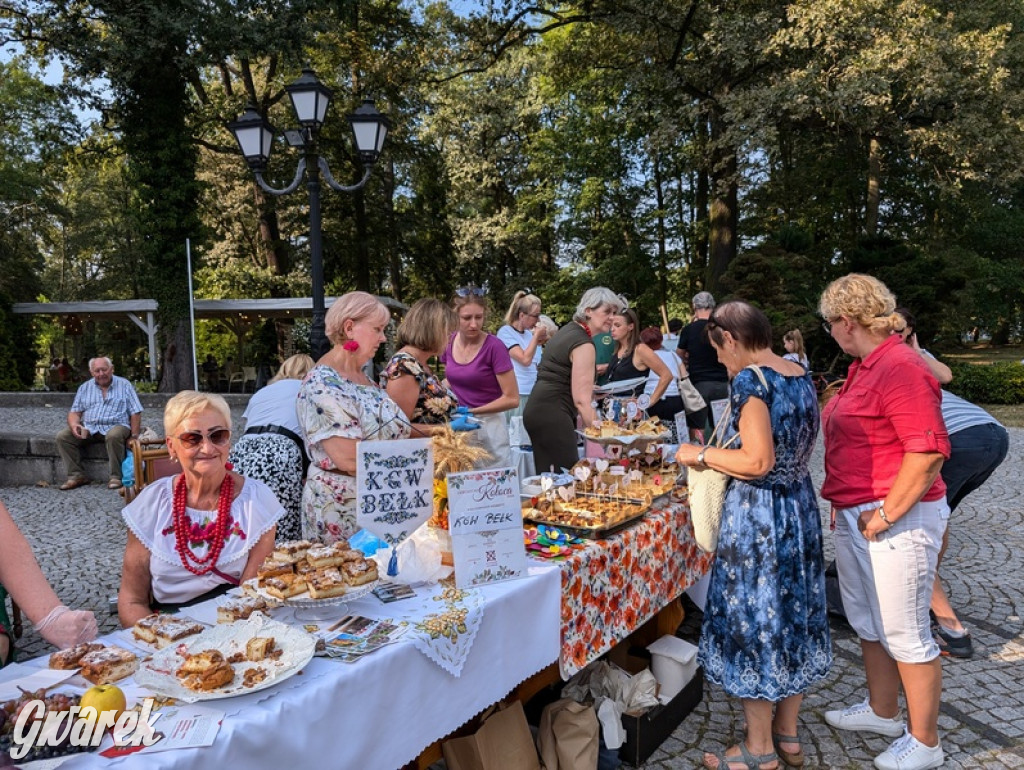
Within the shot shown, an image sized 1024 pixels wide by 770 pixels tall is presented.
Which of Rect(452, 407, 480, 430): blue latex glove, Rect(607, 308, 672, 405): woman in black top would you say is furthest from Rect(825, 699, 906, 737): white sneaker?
Rect(607, 308, 672, 405): woman in black top

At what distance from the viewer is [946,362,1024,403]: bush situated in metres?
14.6

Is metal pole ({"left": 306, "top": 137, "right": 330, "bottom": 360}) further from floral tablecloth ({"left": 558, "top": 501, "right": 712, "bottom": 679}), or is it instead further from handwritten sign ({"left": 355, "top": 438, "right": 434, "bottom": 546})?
handwritten sign ({"left": 355, "top": 438, "right": 434, "bottom": 546})

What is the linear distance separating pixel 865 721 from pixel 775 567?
3.36 ft

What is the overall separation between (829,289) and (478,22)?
14.5 meters

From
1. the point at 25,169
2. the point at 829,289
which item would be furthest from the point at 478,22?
the point at 25,169

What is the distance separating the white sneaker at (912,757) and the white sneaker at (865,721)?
0.81 feet

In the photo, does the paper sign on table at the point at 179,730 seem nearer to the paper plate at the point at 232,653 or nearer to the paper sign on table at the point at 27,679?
the paper plate at the point at 232,653

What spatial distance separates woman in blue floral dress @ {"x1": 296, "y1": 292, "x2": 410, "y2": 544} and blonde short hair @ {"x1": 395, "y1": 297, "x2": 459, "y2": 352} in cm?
43

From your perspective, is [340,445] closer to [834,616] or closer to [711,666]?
[711,666]

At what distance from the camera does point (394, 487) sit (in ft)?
7.29

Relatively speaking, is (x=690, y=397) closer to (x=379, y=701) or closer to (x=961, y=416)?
(x=961, y=416)

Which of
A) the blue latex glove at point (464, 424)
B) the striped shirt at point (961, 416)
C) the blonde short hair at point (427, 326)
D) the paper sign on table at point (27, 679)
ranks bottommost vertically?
the paper sign on table at point (27, 679)

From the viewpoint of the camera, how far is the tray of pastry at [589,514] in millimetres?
2525

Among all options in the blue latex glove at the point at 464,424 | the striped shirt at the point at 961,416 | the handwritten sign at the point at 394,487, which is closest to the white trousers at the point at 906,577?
the striped shirt at the point at 961,416
